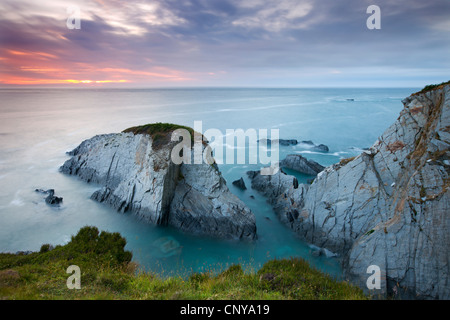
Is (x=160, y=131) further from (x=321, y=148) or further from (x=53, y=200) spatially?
(x=321, y=148)

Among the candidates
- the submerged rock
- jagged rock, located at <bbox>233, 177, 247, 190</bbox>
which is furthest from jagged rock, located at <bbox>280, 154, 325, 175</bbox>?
the submerged rock

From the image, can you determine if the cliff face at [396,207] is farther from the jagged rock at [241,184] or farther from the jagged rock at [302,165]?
the jagged rock at [302,165]

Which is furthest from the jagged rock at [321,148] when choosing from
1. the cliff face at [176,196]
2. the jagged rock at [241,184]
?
the cliff face at [176,196]

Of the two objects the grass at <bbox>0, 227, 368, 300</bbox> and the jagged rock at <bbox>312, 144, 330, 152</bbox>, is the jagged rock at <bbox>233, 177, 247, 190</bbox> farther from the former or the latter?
the jagged rock at <bbox>312, 144, 330, 152</bbox>

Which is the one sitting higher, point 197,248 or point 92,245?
point 92,245

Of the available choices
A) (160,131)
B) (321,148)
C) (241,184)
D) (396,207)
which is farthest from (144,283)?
(321,148)
